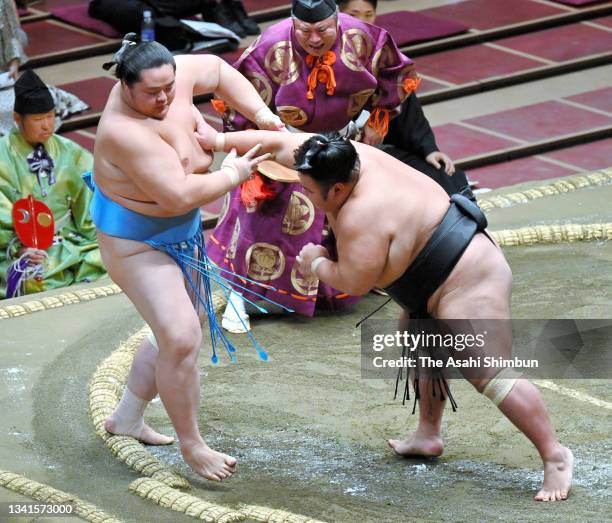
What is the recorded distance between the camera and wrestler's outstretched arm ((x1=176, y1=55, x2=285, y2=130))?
3.38m

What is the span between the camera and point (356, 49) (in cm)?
425

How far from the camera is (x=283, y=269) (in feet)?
14.2

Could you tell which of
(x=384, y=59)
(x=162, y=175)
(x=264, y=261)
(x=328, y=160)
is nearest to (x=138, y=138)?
(x=162, y=175)

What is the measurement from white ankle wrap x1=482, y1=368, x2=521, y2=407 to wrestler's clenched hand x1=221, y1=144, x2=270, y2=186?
2.45 feet

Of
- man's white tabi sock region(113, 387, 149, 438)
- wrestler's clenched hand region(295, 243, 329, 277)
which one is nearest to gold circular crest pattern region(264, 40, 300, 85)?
wrestler's clenched hand region(295, 243, 329, 277)

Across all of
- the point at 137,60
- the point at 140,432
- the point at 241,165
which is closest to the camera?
the point at 137,60

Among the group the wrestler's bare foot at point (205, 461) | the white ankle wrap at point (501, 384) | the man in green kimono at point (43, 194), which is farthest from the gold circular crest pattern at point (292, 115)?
the white ankle wrap at point (501, 384)

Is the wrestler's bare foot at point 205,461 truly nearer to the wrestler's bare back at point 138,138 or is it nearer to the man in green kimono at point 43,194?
the wrestler's bare back at point 138,138

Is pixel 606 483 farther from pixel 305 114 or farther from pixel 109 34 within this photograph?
pixel 109 34

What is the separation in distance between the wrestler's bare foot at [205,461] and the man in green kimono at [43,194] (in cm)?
146

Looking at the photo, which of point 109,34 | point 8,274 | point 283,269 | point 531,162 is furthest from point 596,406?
point 109,34

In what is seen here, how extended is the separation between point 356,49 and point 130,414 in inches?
55.7

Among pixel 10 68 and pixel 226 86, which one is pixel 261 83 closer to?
pixel 226 86

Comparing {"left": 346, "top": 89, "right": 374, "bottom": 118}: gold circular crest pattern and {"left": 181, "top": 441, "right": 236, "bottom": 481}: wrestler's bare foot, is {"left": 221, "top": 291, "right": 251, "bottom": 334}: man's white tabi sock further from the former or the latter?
{"left": 181, "top": 441, "right": 236, "bottom": 481}: wrestler's bare foot
